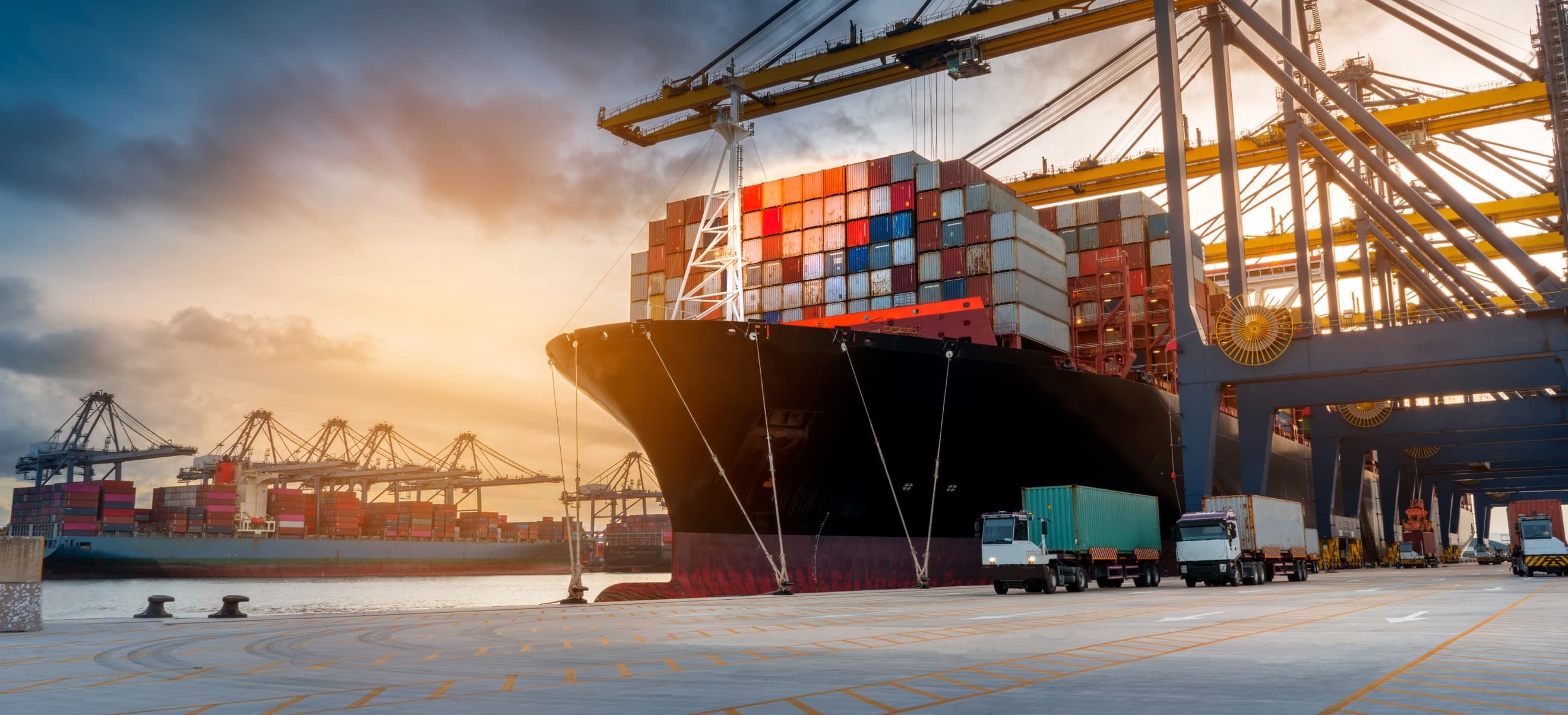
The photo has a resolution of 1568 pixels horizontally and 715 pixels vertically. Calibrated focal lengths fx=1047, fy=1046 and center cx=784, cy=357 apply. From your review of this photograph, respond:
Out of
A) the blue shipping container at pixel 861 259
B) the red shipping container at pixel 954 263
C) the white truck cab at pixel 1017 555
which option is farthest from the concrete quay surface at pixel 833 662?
the blue shipping container at pixel 861 259

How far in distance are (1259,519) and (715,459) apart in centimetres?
1876

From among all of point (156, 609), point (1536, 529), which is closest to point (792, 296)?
point (156, 609)

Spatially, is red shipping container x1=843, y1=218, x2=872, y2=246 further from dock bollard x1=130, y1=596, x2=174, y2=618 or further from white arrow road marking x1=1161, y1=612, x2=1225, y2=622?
dock bollard x1=130, y1=596, x2=174, y2=618

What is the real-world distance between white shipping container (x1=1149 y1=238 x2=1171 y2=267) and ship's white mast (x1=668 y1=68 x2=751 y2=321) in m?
17.6

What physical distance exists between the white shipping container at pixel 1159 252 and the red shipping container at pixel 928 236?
11.6 m

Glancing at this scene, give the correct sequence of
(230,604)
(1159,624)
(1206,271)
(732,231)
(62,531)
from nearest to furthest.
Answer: (1159,624)
(230,604)
(732,231)
(1206,271)
(62,531)

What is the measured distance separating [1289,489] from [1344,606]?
41808 millimetres

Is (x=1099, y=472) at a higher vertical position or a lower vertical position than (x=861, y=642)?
higher

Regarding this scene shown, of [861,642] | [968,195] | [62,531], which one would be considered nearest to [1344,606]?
[861,642]

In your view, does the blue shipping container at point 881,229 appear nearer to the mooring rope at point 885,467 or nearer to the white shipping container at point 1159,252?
the mooring rope at point 885,467

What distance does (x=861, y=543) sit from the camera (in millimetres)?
30500

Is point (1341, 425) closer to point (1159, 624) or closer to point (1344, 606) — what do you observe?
point (1344, 606)

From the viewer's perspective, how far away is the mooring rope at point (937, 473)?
3103 cm

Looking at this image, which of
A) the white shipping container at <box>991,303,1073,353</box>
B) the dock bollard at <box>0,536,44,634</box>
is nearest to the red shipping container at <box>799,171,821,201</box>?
the white shipping container at <box>991,303,1073,353</box>
